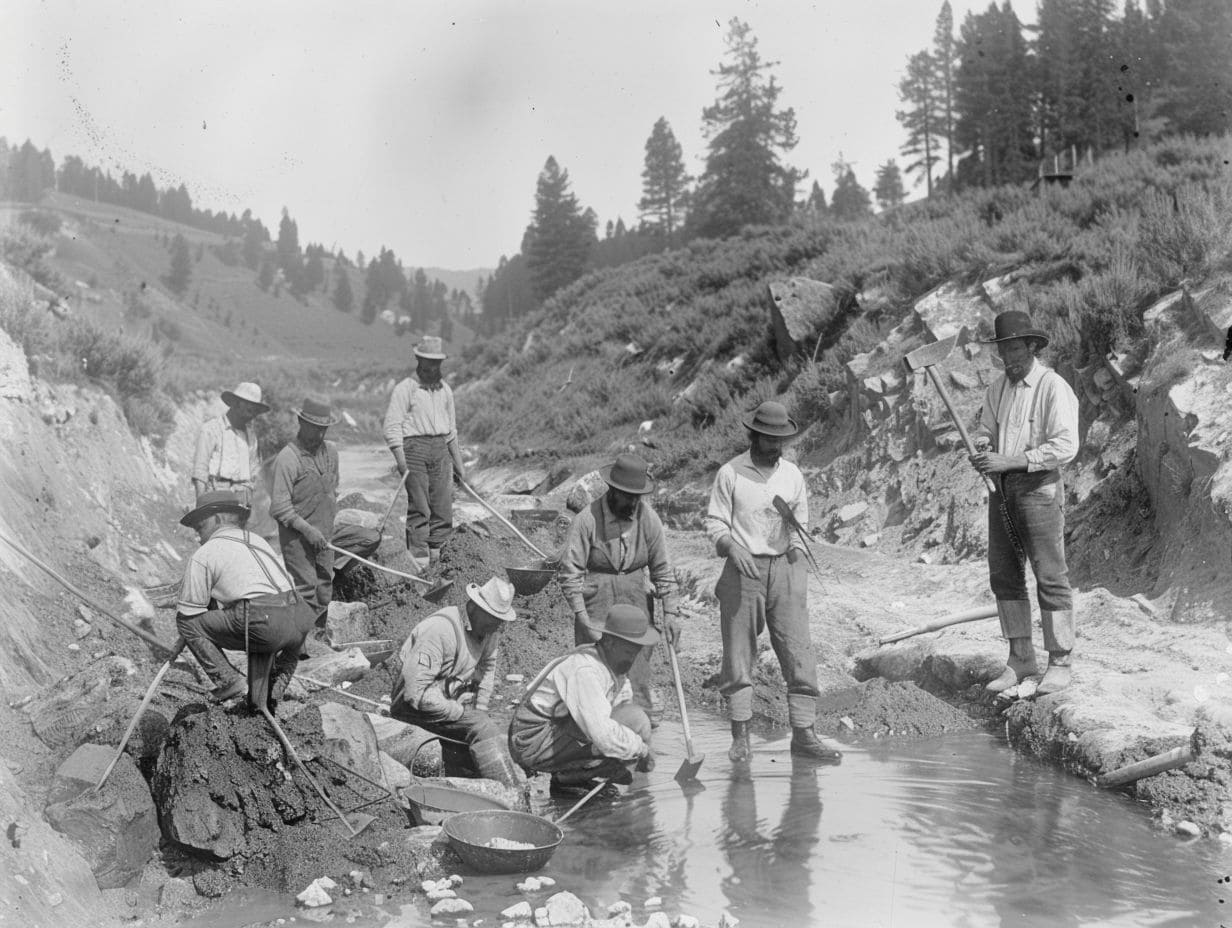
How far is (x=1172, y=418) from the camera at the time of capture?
8.20 metres

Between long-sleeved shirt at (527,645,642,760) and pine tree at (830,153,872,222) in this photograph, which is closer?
long-sleeved shirt at (527,645,642,760)

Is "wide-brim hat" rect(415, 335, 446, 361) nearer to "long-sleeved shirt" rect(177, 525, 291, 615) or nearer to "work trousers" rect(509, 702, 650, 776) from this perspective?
"long-sleeved shirt" rect(177, 525, 291, 615)

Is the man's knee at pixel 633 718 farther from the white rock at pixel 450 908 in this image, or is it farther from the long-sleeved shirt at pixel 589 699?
the white rock at pixel 450 908

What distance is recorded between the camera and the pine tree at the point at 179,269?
93750mm

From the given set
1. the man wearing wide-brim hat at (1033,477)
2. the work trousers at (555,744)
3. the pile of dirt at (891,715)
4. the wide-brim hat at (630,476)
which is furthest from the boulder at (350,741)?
the man wearing wide-brim hat at (1033,477)

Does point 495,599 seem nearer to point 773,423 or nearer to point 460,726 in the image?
point 460,726

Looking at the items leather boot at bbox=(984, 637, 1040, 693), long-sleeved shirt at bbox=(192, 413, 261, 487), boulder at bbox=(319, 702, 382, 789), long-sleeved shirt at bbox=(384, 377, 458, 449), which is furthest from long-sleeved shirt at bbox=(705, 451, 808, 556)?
long-sleeved shirt at bbox=(192, 413, 261, 487)

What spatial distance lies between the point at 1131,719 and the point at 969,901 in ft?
6.87

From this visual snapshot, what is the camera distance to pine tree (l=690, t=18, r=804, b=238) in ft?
120

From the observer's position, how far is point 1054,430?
255 inches

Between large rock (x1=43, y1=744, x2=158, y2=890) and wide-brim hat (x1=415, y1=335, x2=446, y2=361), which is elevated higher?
wide-brim hat (x1=415, y1=335, x2=446, y2=361)

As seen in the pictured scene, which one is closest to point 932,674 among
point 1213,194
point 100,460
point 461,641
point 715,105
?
point 461,641

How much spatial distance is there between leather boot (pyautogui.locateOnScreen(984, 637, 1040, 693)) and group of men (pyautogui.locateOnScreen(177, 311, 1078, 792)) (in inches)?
0.4

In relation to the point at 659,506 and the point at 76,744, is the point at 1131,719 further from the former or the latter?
the point at 659,506
